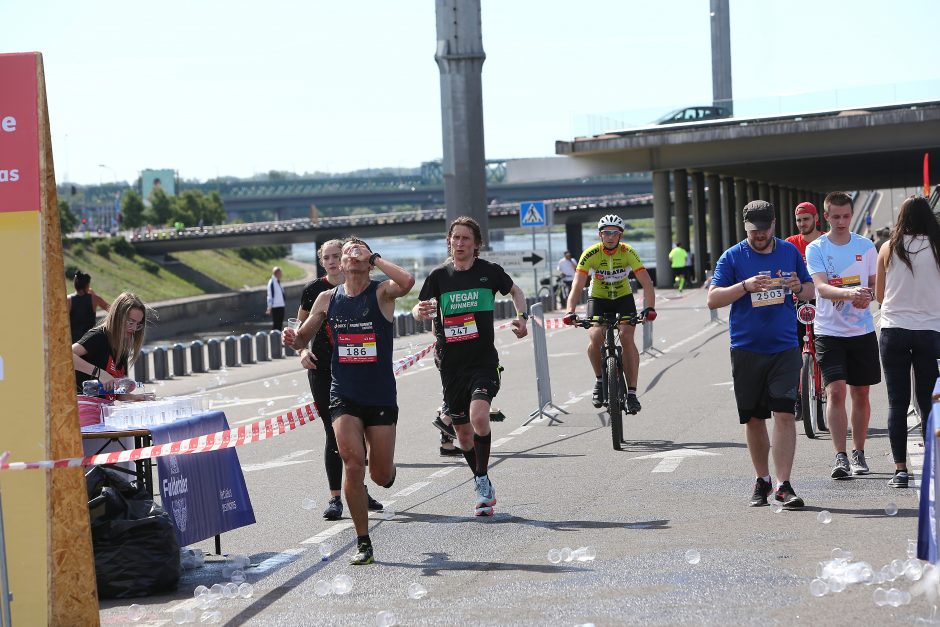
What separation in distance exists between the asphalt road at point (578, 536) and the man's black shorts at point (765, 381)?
2.08ft

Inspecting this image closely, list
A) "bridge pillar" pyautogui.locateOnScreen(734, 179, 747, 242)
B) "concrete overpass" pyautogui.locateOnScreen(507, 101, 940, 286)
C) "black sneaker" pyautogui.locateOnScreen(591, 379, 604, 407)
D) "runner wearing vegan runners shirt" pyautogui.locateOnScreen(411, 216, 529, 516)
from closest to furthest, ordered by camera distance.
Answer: "runner wearing vegan runners shirt" pyautogui.locateOnScreen(411, 216, 529, 516) < "black sneaker" pyautogui.locateOnScreen(591, 379, 604, 407) < "concrete overpass" pyautogui.locateOnScreen(507, 101, 940, 286) < "bridge pillar" pyautogui.locateOnScreen(734, 179, 747, 242)

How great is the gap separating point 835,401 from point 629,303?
356cm

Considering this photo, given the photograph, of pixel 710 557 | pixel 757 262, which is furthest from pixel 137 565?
pixel 757 262

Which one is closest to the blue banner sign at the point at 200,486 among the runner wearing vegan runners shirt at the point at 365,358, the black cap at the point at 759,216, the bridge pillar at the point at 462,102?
the runner wearing vegan runners shirt at the point at 365,358

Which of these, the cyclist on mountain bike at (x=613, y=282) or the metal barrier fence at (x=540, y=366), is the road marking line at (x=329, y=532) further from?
the metal barrier fence at (x=540, y=366)

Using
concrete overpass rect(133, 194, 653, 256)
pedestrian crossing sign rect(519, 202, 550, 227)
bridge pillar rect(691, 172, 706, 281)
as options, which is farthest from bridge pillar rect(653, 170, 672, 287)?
concrete overpass rect(133, 194, 653, 256)

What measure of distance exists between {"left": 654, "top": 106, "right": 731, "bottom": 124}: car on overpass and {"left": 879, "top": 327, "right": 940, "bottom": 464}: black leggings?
51041 mm

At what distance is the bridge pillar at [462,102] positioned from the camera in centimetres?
3538

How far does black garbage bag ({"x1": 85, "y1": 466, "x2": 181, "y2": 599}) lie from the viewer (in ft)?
23.8

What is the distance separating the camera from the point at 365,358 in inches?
323

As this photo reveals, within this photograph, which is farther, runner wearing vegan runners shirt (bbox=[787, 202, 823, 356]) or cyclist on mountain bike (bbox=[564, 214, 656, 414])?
cyclist on mountain bike (bbox=[564, 214, 656, 414])

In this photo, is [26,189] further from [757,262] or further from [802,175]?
[802,175]

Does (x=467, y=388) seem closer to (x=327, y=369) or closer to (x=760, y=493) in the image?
(x=327, y=369)

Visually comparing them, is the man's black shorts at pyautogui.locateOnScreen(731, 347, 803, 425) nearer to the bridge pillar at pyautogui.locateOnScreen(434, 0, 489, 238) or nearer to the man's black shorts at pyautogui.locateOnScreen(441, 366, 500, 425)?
the man's black shorts at pyautogui.locateOnScreen(441, 366, 500, 425)
